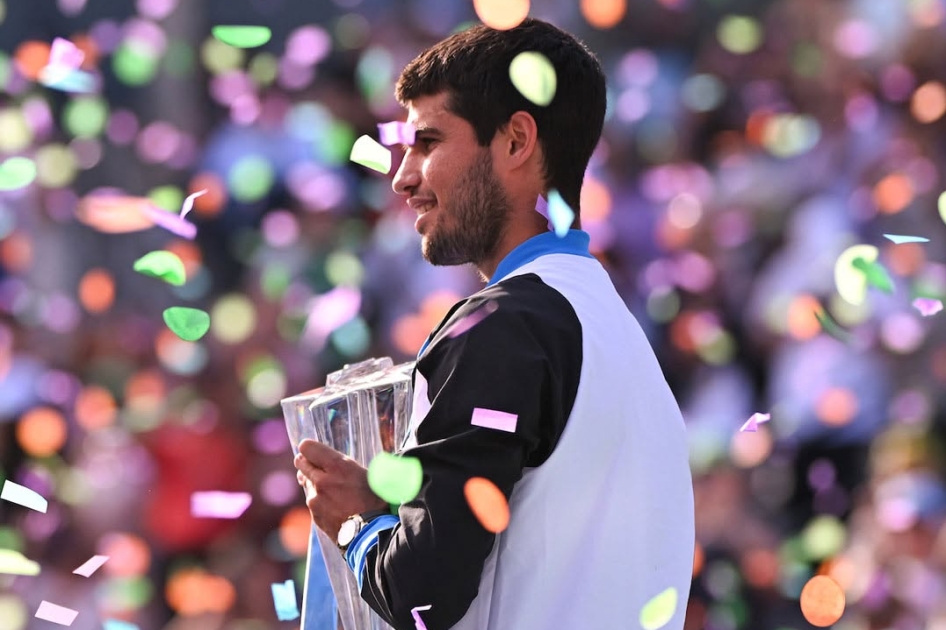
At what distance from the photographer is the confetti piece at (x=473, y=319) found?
1.45 meters

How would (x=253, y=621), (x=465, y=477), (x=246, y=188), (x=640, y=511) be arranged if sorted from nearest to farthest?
(x=465, y=477)
(x=640, y=511)
(x=253, y=621)
(x=246, y=188)

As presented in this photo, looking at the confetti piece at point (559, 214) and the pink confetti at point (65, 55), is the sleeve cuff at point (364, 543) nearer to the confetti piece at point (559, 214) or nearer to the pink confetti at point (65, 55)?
the confetti piece at point (559, 214)

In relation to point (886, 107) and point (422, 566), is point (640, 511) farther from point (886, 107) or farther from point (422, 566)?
point (886, 107)

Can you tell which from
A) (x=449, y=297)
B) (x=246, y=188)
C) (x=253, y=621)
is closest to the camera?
(x=253, y=621)

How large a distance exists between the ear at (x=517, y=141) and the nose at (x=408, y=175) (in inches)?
4.5

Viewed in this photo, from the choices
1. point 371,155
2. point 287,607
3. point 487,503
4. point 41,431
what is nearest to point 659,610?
point 487,503

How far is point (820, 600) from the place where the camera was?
321cm

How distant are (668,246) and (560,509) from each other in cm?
207

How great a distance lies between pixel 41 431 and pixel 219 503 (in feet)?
1.69

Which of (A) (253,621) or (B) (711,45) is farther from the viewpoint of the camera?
(B) (711,45)

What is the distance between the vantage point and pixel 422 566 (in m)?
1.39

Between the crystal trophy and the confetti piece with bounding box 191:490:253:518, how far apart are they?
138cm

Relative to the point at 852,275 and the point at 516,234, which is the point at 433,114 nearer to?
the point at 516,234

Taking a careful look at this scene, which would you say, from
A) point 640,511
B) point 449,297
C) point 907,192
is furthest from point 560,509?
point 907,192
